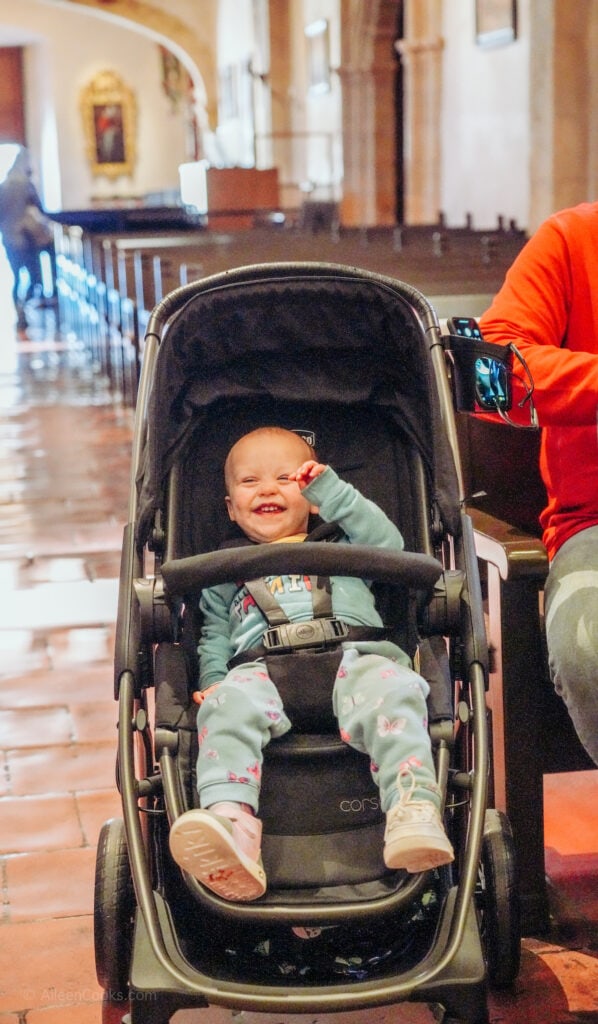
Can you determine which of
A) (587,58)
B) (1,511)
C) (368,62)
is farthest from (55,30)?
(1,511)

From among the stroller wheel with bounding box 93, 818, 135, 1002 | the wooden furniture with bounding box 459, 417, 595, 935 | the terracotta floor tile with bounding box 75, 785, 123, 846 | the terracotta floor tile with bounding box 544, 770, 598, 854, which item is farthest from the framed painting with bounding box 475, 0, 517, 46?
the stroller wheel with bounding box 93, 818, 135, 1002

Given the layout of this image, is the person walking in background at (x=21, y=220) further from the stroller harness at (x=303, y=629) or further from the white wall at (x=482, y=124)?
the stroller harness at (x=303, y=629)

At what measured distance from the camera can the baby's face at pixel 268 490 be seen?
221cm

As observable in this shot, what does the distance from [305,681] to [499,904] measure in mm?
431

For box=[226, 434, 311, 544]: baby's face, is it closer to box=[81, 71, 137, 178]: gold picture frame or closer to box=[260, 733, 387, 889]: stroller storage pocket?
box=[260, 733, 387, 889]: stroller storage pocket

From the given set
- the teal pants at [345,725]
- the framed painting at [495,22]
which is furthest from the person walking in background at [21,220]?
the teal pants at [345,725]

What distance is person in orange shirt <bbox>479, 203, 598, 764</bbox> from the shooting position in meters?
2.16

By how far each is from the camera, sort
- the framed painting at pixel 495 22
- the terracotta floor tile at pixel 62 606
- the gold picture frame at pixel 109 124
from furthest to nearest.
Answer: the gold picture frame at pixel 109 124 < the framed painting at pixel 495 22 < the terracotta floor tile at pixel 62 606

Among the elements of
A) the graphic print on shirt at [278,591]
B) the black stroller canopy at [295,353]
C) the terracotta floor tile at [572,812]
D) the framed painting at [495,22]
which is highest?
the framed painting at [495,22]

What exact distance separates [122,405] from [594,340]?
6.35m

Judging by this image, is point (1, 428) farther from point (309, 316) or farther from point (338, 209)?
point (338, 209)

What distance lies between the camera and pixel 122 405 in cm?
857

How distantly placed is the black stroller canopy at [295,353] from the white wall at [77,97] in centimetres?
2445

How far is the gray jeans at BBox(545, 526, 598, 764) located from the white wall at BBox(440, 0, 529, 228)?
336 inches
